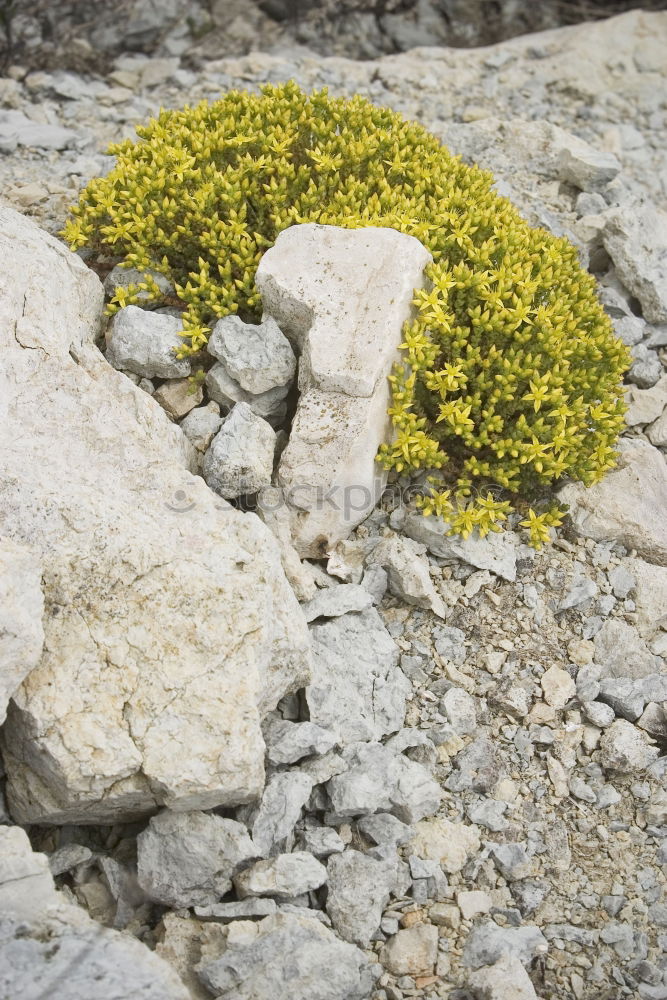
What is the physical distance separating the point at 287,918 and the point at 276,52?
945 centimetres

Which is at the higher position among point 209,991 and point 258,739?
point 258,739

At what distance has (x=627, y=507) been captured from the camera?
5.96 m

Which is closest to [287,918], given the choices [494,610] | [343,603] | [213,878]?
[213,878]

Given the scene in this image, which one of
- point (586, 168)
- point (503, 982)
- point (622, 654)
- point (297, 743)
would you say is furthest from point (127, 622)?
point (586, 168)

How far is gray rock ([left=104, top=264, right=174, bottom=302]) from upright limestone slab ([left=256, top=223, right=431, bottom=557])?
815mm

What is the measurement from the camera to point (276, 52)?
1028 cm

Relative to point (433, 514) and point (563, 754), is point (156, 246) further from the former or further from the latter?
point (563, 754)

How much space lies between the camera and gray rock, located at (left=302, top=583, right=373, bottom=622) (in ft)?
17.3

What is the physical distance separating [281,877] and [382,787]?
2.40 ft

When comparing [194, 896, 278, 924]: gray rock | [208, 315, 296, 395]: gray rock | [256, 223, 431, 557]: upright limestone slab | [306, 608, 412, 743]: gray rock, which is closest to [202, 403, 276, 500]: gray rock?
[256, 223, 431, 557]: upright limestone slab

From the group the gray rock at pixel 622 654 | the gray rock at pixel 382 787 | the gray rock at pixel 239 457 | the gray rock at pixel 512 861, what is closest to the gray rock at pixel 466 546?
the gray rock at pixel 622 654

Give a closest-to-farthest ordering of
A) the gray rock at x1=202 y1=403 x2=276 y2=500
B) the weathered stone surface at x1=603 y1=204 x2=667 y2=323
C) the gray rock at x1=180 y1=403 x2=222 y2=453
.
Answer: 1. the gray rock at x1=202 y1=403 x2=276 y2=500
2. the gray rock at x1=180 y1=403 x2=222 y2=453
3. the weathered stone surface at x1=603 y1=204 x2=667 y2=323

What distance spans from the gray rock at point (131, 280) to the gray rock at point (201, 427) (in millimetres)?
984

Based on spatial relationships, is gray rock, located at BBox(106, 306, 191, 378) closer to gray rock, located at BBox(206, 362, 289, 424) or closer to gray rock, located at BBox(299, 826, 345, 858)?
gray rock, located at BBox(206, 362, 289, 424)
